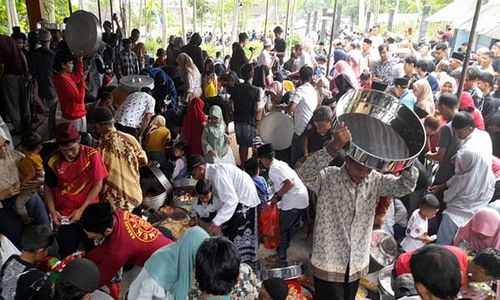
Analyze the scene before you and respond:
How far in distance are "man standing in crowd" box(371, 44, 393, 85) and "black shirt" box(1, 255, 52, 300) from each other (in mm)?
6516

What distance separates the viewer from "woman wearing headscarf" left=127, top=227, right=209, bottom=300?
2.03 metres

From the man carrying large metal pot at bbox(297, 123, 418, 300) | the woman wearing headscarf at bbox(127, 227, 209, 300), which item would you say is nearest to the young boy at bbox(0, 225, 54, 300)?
the woman wearing headscarf at bbox(127, 227, 209, 300)

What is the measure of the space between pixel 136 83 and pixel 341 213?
3978 millimetres

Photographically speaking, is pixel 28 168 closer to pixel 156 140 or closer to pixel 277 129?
pixel 156 140

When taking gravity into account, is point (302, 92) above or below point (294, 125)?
above

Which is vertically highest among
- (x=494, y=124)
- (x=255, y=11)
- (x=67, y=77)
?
(x=67, y=77)

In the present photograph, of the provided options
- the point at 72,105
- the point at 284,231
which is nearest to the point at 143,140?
the point at 72,105

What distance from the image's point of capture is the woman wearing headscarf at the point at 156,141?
16.7ft

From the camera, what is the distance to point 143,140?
5172 millimetres

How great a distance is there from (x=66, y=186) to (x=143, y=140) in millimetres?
2070

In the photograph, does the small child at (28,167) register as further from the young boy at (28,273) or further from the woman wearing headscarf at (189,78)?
the woman wearing headscarf at (189,78)

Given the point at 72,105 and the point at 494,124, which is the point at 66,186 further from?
the point at 494,124

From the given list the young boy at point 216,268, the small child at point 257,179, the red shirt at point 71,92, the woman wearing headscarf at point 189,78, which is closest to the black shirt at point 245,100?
the woman wearing headscarf at point 189,78

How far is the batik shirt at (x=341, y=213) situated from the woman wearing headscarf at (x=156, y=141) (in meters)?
2.88
